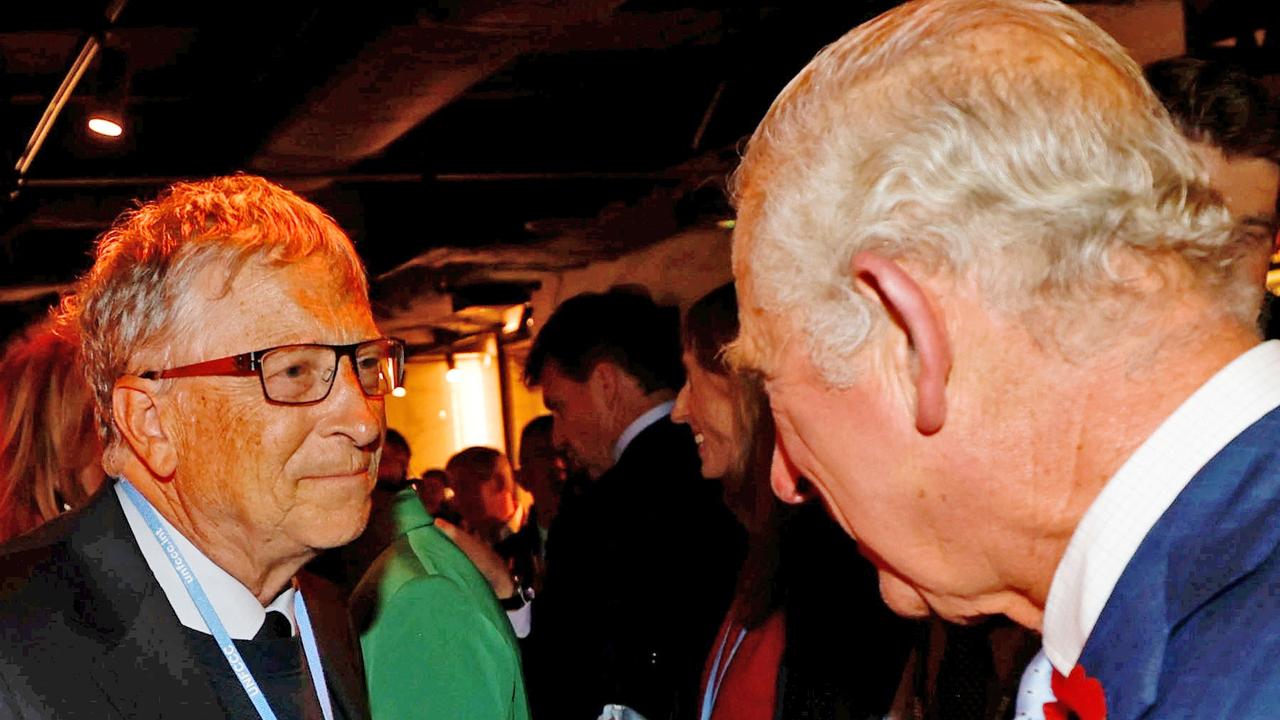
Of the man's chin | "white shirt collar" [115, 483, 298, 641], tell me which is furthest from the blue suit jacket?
"white shirt collar" [115, 483, 298, 641]

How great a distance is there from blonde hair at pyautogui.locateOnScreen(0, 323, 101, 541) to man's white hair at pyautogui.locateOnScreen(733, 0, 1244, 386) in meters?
2.12

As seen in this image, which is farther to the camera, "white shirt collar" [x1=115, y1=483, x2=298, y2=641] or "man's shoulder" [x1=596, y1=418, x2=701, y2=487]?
"man's shoulder" [x1=596, y1=418, x2=701, y2=487]

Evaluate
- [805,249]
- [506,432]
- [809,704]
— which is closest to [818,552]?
[809,704]

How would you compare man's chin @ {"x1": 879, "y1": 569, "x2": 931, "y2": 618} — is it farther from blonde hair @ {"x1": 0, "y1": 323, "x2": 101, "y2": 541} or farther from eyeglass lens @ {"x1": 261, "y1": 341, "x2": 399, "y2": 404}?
blonde hair @ {"x1": 0, "y1": 323, "x2": 101, "y2": 541}

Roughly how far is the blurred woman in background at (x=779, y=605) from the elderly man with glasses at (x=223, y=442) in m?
0.83

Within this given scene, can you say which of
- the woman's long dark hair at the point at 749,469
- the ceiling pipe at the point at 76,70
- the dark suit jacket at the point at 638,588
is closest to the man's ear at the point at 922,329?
the woman's long dark hair at the point at 749,469

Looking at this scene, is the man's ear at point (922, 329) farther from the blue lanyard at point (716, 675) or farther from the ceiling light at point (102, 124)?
the ceiling light at point (102, 124)

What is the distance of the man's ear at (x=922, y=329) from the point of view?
0.92 m

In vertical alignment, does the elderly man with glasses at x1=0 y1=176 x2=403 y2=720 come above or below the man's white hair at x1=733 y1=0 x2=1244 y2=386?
below

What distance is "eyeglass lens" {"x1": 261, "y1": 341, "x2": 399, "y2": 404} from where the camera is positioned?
1858mm

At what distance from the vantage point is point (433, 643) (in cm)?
216

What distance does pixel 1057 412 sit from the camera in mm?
919

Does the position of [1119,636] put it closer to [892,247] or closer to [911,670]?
[892,247]

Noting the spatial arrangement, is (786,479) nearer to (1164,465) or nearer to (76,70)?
(1164,465)
